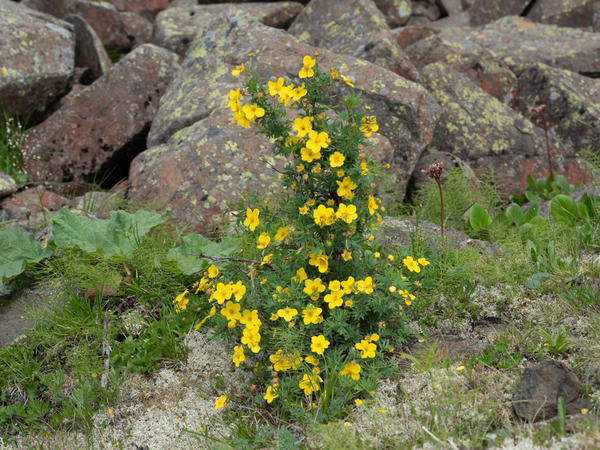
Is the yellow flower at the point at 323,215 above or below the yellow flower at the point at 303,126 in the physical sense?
below

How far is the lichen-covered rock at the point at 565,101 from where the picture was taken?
6.38m

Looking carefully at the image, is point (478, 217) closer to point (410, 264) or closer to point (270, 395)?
point (410, 264)

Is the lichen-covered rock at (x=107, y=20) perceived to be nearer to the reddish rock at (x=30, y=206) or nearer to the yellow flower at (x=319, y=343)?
the reddish rock at (x=30, y=206)

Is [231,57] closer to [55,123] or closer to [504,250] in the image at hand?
[55,123]

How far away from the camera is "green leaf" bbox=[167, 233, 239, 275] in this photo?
11.6 ft

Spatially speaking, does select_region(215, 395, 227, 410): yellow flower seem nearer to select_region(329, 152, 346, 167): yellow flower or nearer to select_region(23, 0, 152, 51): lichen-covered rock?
select_region(329, 152, 346, 167): yellow flower

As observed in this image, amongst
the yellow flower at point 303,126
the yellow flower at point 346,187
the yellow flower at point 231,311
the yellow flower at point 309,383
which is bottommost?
the yellow flower at point 309,383

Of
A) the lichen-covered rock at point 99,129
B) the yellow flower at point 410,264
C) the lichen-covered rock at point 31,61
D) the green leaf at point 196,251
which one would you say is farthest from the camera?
the lichen-covered rock at point 31,61

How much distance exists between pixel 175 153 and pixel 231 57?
1357mm

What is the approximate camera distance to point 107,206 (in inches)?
188

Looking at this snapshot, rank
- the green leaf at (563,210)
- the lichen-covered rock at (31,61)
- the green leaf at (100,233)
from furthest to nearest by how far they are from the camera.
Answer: the lichen-covered rock at (31,61) < the green leaf at (563,210) < the green leaf at (100,233)

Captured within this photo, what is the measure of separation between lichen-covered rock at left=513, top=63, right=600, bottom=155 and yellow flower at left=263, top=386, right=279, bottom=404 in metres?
5.16

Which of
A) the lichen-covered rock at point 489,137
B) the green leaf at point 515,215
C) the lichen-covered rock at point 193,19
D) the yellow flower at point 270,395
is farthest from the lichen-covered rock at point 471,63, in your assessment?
the yellow flower at point 270,395

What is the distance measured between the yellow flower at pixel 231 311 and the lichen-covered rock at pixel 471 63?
539cm
